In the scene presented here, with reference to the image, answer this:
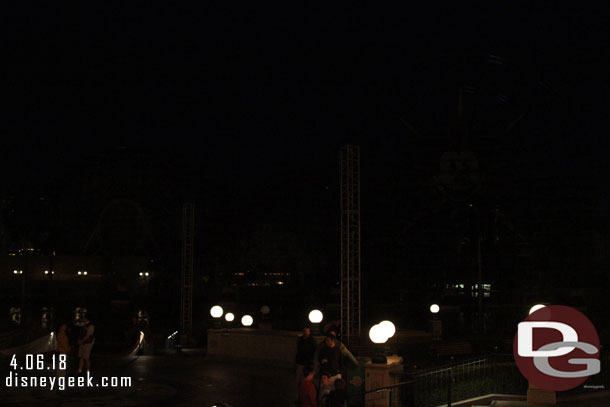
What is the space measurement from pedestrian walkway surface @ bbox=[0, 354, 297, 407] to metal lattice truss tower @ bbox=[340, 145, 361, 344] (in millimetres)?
2504

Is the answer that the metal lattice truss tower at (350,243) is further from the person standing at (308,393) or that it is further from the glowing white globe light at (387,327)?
the person standing at (308,393)

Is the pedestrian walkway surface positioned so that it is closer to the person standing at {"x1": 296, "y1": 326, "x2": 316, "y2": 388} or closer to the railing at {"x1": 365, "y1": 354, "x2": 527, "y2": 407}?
the person standing at {"x1": 296, "y1": 326, "x2": 316, "y2": 388}

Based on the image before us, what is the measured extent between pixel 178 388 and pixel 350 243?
285 inches

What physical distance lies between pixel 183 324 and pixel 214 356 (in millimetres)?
5640

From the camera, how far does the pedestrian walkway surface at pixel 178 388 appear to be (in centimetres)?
1560

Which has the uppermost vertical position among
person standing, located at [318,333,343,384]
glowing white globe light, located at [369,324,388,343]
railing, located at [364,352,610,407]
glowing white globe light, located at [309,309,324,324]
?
glowing white globe light, located at [369,324,388,343]

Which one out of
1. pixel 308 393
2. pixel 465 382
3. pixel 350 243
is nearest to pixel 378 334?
pixel 308 393

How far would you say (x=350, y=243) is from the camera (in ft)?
73.0

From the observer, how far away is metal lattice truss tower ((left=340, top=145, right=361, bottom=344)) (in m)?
Answer: 21.7

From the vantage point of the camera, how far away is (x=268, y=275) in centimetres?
6750

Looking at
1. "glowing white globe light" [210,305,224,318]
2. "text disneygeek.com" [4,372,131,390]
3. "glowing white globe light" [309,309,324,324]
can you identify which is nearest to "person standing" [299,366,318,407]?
"text disneygeek.com" [4,372,131,390]

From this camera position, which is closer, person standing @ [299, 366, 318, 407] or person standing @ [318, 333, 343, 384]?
person standing @ [299, 366, 318, 407]

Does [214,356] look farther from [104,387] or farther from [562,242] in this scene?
[562,242]

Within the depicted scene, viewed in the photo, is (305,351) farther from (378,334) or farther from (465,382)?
(465,382)
